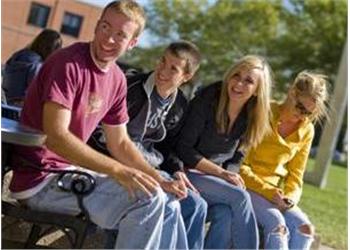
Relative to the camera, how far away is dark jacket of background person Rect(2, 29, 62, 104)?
5840 millimetres

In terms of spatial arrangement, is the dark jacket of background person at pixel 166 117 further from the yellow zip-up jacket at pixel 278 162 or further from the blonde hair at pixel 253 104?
the yellow zip-up jacket at pixel 278 162

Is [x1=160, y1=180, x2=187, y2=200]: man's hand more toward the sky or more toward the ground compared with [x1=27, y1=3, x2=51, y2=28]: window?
more toward the sky

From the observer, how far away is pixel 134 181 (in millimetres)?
3051

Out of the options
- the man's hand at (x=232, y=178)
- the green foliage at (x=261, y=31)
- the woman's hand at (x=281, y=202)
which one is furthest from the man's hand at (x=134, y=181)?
the green foliage at (x=261, y=31)

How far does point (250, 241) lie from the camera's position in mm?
3844

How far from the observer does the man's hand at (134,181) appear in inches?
120

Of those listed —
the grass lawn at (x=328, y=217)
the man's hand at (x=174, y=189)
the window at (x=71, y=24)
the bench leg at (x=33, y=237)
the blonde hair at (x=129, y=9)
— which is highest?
the blonde hair at (x=129, y=9)

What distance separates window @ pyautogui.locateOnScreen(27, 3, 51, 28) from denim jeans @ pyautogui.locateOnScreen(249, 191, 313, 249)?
114 feet

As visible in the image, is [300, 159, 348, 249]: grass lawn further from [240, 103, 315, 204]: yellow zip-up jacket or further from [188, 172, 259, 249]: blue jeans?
[188, 172, 259, 249]: blue jeans

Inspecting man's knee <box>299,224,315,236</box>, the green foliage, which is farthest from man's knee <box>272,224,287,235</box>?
the green foliage

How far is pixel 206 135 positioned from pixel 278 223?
0.64m

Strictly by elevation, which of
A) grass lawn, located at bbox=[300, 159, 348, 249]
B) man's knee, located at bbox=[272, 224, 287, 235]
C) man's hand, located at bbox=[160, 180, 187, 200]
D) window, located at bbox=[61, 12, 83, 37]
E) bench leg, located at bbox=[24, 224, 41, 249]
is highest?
man's hand, located at bbox=[160, 180, 187, 200]

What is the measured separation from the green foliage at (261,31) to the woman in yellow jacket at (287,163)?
33112 mm

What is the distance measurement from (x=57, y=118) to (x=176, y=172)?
1125mm
